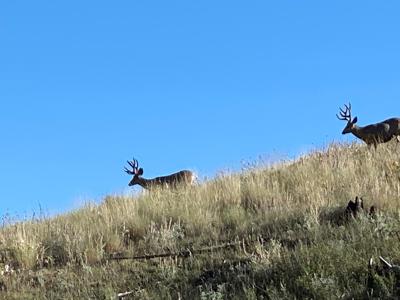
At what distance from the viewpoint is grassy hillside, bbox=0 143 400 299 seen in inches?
292

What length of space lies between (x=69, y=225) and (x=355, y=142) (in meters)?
8.27

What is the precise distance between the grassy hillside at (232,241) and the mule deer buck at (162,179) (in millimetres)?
4273

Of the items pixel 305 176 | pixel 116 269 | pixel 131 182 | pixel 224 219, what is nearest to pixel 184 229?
pixel 224 219

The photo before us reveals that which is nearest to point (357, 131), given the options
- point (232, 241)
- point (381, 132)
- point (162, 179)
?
point (381, 132)

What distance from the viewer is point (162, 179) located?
818 inches

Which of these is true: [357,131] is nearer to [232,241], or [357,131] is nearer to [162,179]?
[162,179]

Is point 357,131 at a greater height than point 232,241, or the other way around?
point 357,131

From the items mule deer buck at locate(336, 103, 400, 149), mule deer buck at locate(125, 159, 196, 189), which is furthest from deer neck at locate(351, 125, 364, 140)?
mule deer buck at locate(125, 159, 196, 189)

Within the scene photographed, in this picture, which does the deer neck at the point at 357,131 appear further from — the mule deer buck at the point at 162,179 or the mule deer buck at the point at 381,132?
the mule deer buck at the point at 162,179

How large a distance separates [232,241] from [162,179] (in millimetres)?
11463

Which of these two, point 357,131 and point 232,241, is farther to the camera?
point 357,131

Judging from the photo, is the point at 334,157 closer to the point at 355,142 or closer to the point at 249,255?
the point at 355,142

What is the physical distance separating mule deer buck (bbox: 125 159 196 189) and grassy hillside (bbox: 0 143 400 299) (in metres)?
4.27

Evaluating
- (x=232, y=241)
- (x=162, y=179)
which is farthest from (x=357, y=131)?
(x=232, y=241)
